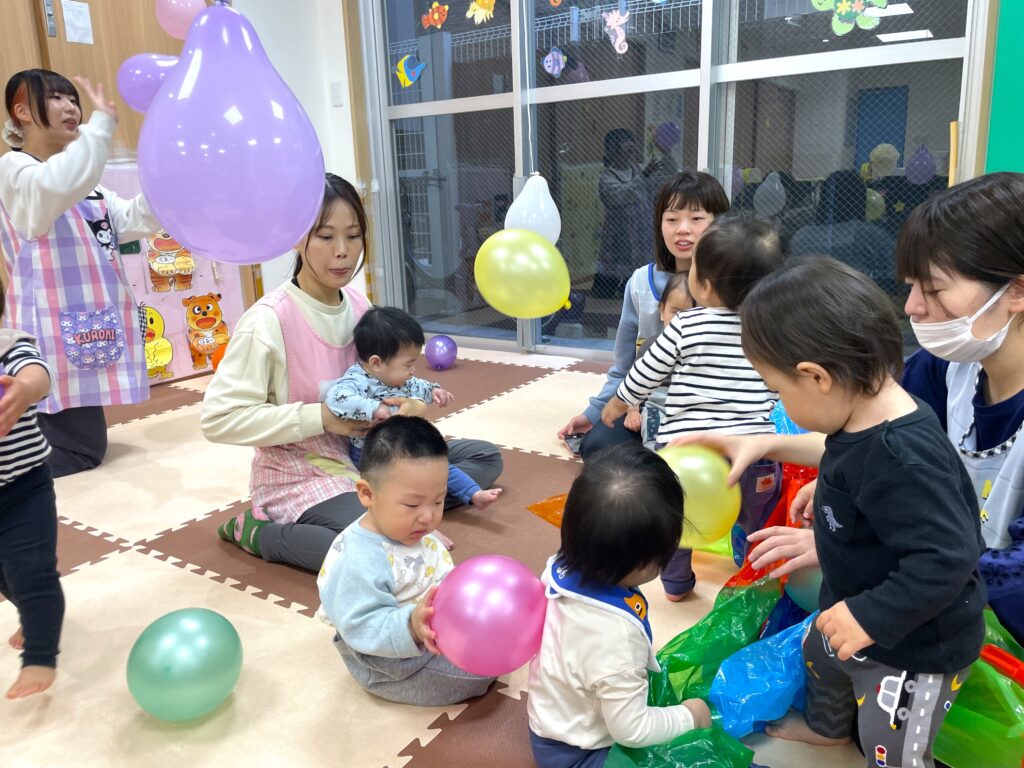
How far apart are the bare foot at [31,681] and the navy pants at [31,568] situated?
1 centimetres

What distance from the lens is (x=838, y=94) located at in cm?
363

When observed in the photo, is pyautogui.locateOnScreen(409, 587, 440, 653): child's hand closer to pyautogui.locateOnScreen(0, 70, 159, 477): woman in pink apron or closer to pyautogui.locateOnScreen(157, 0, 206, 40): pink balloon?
pyautogui.locateOnScreen(0, 70, 159, 477): woman in pink apron

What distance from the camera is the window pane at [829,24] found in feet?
10.8

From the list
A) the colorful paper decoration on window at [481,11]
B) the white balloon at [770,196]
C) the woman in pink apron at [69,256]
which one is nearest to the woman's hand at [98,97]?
the woman in pink apron at [69,256]

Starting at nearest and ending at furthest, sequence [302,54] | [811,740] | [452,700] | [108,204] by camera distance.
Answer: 1. [811,740]
2. [452,700]
3. [108,204]
4. [302,54]

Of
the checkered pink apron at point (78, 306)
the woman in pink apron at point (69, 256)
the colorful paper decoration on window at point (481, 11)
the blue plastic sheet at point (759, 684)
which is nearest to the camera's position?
the blue plastic sheet at point (759, 684)

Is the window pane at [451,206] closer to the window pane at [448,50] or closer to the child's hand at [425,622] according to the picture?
the window pane at [448,50]

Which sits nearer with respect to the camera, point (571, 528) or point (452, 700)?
point (571, 528)

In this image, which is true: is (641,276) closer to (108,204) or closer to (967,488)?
(967,488)

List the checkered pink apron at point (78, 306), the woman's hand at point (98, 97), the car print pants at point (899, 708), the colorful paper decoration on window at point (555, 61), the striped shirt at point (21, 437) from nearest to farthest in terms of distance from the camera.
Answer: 1. the car print pants at point (899, 708)
2. the striped shirt at point (21, 437)
3. the woman's hand at point (98, 97)
4. the checkered pink apron at point (78, 306)
5. the colorful paper decoration on window at point (555, 61)

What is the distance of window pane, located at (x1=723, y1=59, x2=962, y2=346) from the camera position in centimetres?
345

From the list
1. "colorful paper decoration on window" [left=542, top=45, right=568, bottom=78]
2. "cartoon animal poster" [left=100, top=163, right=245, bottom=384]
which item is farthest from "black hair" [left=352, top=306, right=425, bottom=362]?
"colorful paper decoration on window" [left=542, top=45, right=568, bottom=78]

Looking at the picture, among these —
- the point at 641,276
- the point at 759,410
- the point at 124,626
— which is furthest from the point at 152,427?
the point at 759,410

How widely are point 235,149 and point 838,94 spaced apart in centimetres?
316
